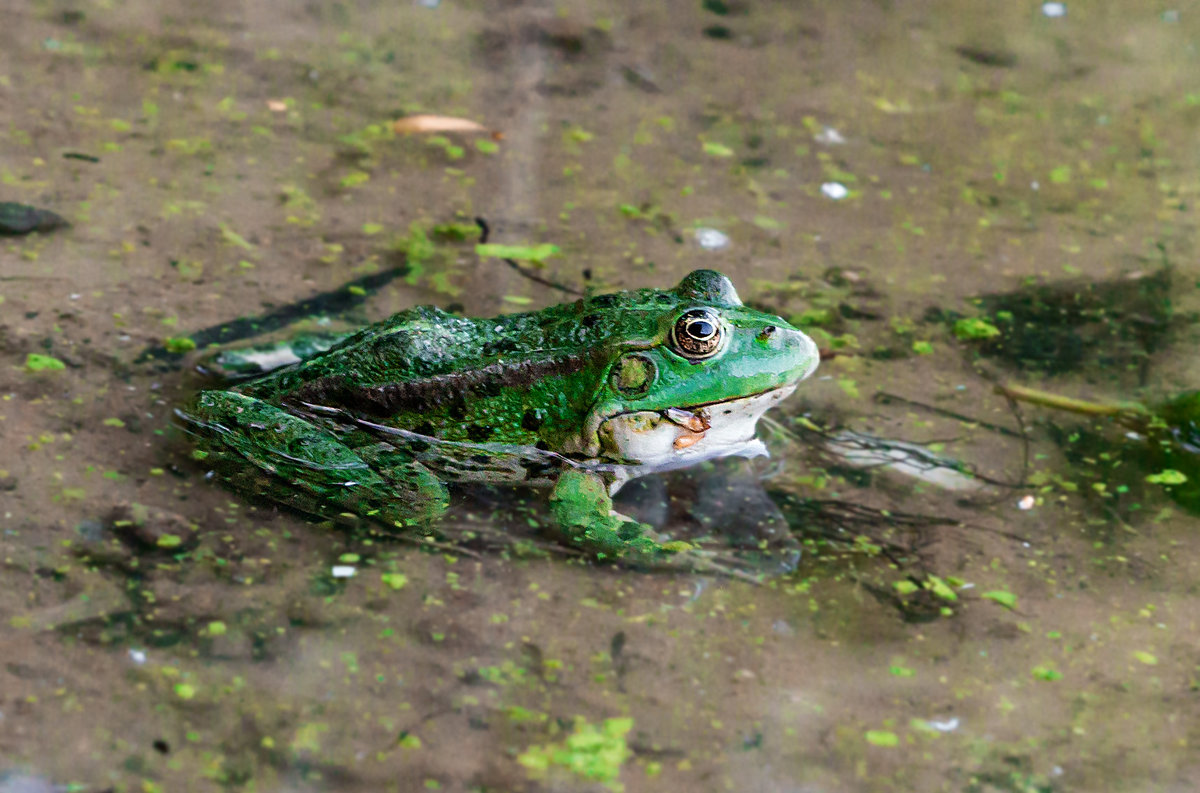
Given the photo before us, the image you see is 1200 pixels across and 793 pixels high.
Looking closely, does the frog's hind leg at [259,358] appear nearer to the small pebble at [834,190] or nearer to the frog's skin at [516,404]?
the frog's skin at [516,404]

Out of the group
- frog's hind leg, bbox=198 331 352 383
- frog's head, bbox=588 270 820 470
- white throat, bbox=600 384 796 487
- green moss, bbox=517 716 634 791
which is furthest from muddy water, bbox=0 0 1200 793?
frog's head, bbox=588 270 820 470

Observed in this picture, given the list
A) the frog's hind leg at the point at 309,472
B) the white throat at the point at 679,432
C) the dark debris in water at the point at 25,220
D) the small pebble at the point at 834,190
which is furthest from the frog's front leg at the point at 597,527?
the small pebble at the point at 834,190

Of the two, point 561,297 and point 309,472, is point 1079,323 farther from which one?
point 309,472

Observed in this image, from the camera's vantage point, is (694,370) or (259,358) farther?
(259,358)

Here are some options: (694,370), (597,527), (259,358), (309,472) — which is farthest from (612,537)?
(259,358)

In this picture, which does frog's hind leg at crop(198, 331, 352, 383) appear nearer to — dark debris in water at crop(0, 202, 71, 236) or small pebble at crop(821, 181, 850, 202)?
dark debris in water at crop(0, 202, 71, 236)

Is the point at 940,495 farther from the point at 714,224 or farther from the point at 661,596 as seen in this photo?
the point at 714,224

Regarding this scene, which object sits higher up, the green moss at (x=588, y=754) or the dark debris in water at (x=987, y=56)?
the dark debris in water at (x=987, y=56)
